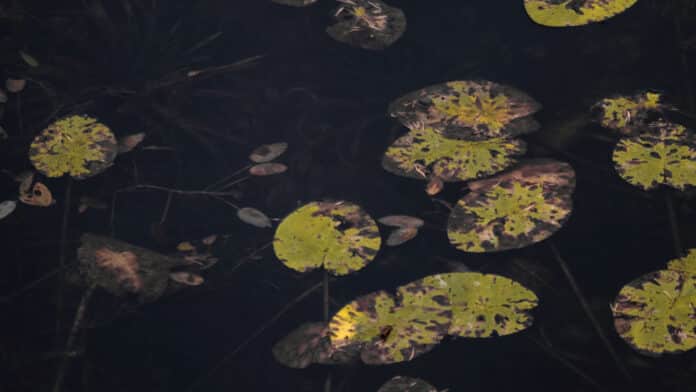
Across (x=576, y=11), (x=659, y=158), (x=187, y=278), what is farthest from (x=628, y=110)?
(x=187, y=278)

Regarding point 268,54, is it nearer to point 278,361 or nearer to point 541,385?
point 278,361

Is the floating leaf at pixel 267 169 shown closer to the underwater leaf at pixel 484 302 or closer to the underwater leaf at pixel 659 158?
the underwater leaf at pixel 484 302

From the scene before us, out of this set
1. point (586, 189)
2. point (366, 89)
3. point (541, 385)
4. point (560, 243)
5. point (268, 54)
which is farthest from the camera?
point (268, 54)

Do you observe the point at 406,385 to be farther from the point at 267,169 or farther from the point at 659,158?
the point at 659,158

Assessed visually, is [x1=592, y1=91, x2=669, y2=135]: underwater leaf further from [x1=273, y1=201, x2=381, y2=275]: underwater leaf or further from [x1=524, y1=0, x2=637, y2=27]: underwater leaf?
[x1=273, y1=201, x2=381, y2=275]: underwater leaf

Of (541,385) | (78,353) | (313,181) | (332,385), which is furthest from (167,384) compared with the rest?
(541,385)

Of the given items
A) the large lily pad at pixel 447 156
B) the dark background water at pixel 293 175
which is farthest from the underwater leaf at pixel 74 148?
the large lily pad at pixel 447 156
